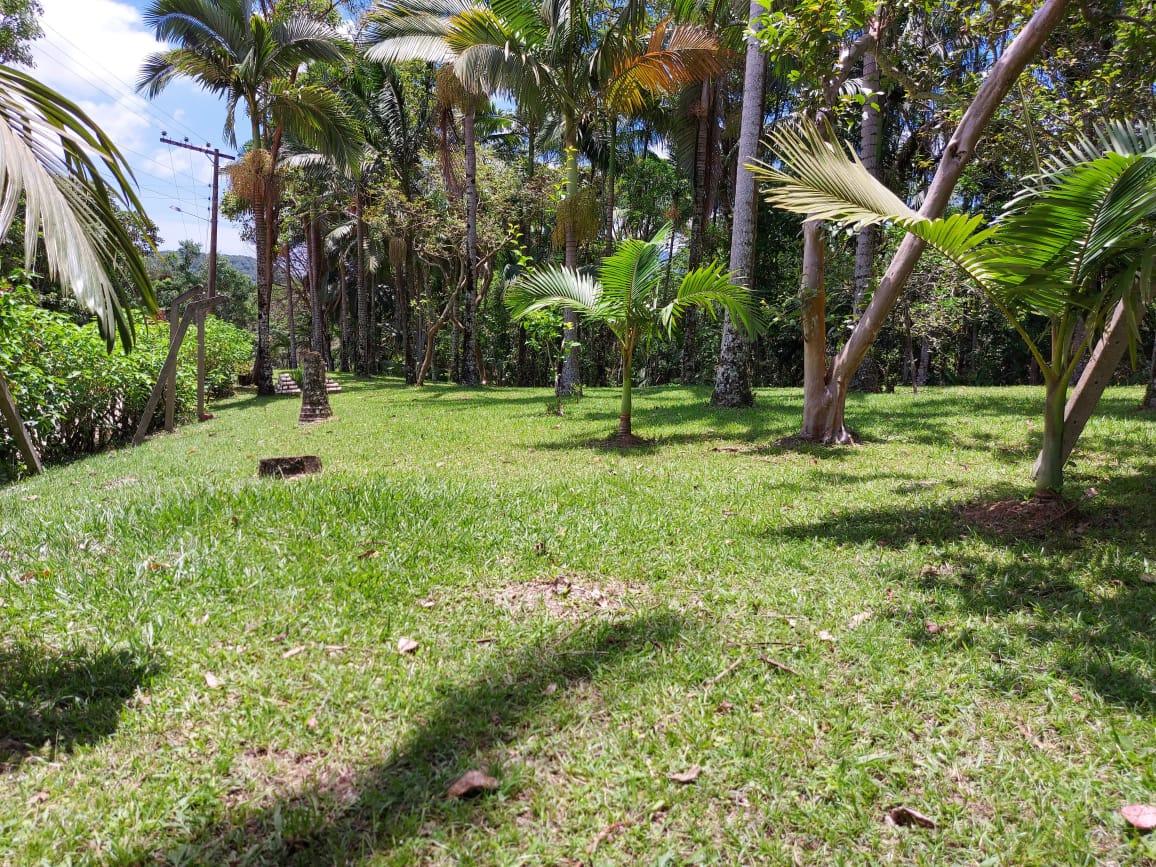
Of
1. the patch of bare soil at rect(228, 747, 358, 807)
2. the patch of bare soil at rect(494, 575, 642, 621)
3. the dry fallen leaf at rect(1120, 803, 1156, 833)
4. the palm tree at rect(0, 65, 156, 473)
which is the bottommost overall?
the patch of bare soil at rect(228, 747, 358, 807)

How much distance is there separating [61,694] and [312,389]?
33.2 ft

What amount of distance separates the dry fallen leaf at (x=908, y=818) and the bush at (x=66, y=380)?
21.4ft

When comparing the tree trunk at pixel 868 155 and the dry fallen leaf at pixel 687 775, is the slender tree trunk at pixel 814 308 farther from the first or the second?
the dry fallen leaf at pixel 687 775

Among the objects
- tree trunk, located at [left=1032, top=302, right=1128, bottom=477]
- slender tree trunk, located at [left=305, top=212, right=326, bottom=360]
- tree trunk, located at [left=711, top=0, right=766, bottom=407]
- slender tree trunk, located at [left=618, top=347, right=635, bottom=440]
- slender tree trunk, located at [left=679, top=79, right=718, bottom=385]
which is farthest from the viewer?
slender tree trunk, located at [left=305, top=212, right=326, bottom=360]

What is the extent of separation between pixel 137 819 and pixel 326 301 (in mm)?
44124

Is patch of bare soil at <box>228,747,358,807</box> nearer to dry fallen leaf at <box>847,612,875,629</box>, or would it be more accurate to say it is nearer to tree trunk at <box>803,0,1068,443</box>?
dry fallen leaf at <box>847,612,875,629</box>

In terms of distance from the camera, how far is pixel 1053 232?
3.60 metres

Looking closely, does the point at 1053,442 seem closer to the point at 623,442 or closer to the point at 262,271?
the point at 623,442

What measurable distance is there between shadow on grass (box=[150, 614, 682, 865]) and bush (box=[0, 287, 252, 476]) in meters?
5.17


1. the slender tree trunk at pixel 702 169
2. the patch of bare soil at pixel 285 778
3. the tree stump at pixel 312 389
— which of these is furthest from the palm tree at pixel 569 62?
the patch of bare soil at pixel 285 778

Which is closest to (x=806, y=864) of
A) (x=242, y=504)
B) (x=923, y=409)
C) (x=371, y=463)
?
(x=242, y=504)

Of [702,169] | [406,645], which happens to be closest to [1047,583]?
[406,645]

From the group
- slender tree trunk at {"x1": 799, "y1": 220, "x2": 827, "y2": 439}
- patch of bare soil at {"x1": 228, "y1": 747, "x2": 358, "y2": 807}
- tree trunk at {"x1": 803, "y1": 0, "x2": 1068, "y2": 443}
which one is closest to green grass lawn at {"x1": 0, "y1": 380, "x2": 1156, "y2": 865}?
patch of bare soil at {"x1": 228, "y1": 747, "x2": 358, "y2": 807}

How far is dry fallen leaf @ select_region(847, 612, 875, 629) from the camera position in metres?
3.14
